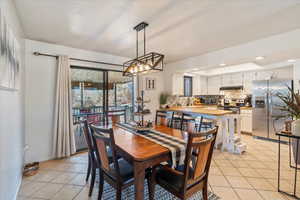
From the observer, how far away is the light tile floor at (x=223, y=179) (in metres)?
1.91

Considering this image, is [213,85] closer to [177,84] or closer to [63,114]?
[177,84]

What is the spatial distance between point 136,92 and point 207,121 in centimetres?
214

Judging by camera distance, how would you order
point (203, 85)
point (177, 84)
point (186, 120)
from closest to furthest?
point (186, 120) → point (177, 84) → point (203, 85)

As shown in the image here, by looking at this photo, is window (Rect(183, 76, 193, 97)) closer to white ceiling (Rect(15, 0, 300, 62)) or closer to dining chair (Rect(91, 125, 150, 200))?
white ceiling (Rect(15, 0, 300, 62))

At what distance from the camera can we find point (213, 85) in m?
6.14

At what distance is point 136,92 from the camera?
14.1ft

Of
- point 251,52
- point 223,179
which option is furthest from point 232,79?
point 223,179

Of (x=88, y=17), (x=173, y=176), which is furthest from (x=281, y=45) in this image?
(x=88, y=17)

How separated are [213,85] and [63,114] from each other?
5622 millimetres

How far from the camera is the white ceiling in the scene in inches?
69.2

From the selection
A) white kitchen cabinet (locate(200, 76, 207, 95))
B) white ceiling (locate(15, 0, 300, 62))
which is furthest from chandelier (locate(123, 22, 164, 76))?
white kitchen cabinet (locate(200, 76, 207, 95))

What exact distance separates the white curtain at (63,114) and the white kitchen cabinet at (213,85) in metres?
5.41

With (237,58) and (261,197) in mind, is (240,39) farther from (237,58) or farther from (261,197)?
(261,197)

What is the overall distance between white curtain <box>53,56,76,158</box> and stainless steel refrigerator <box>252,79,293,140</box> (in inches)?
199
